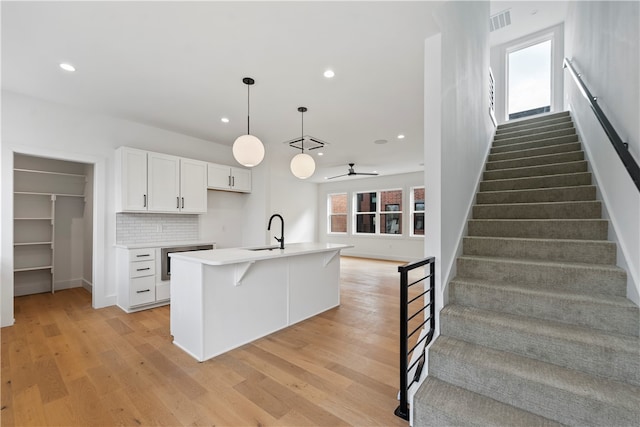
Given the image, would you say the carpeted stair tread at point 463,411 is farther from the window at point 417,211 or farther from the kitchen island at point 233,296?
the window at point 417,211

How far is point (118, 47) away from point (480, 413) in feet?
12.7

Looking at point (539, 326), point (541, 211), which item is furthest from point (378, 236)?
point (539, 326)

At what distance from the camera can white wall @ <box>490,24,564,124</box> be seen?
17.7 feet

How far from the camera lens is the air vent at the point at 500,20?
181 inches

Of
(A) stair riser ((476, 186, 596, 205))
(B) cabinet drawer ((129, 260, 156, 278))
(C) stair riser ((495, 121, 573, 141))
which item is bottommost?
(B) cabinet drawer ((129, 260, 156, 278))

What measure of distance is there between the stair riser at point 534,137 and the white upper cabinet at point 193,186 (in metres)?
4.90

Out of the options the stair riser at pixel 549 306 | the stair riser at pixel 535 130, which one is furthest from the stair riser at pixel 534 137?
the stair riser at pixel 549 306

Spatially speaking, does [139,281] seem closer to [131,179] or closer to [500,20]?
[131,179]

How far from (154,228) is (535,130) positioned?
6.16 metres

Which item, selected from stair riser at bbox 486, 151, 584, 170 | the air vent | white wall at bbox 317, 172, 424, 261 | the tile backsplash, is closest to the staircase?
stair riser at bbox 486, 151, 584, 170

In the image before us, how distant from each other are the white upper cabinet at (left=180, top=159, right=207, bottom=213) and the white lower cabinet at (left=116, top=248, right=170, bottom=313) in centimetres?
93

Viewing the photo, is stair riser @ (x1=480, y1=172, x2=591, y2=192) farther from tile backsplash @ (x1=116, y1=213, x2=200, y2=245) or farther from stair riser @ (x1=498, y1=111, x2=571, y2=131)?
tile backsplash @ (x1=116, y1=213, x2=200, y2=245)

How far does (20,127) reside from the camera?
343cm

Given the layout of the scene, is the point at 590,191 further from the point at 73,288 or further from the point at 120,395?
the point at 73,288
